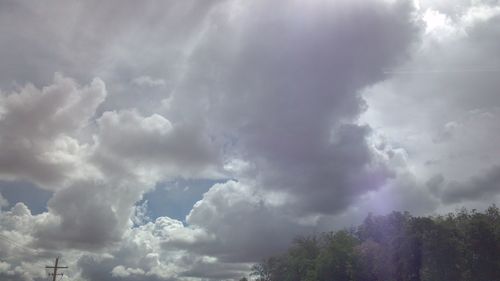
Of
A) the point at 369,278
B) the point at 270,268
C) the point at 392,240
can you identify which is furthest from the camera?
the point at 270,268

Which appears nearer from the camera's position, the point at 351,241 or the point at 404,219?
the point at 404,219

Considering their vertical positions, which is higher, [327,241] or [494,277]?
[327,241]

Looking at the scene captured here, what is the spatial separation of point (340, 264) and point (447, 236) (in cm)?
2602

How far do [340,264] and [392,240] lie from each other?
1956cm

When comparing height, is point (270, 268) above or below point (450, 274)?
above

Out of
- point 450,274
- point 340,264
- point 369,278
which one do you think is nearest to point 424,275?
point 450,274

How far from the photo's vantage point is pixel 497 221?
65.0 m

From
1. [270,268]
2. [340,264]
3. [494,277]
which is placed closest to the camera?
[494,277]

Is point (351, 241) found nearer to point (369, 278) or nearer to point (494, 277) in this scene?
point (369, 278)

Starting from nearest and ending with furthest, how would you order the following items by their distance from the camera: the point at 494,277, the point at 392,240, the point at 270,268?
1. the point at 494,277
2. the point at 392,240
3. the point at 270,268

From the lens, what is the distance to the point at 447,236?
64312 mm

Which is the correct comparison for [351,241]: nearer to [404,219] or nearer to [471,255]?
[404,219]

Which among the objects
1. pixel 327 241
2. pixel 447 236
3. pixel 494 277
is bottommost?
pixel 494 277

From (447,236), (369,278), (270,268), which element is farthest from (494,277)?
(270,268)
